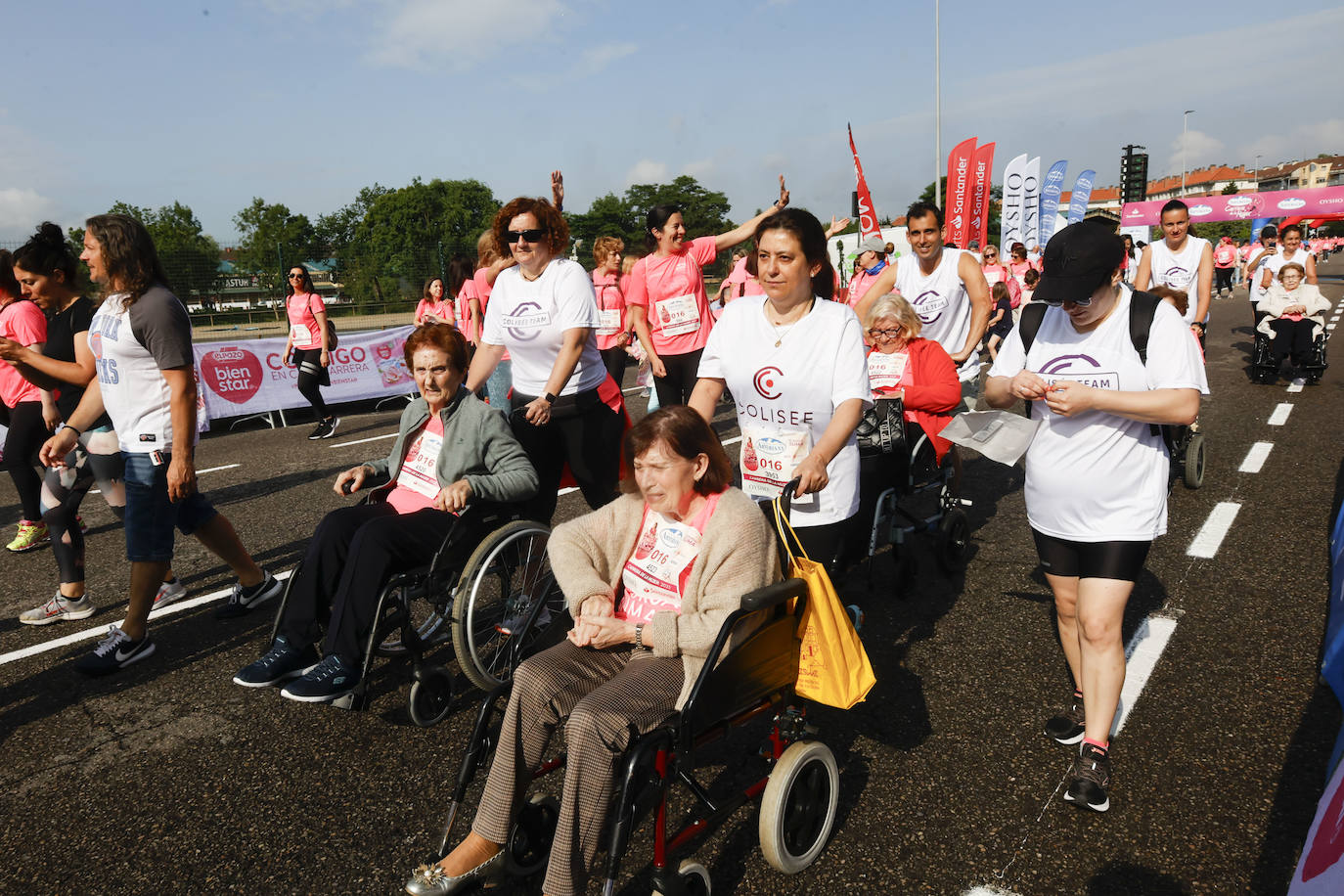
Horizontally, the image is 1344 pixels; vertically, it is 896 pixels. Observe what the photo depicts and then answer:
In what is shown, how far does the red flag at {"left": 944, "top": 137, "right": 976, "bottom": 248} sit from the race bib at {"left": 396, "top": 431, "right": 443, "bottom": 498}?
20.8 m

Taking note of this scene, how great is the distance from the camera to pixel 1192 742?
3.09m

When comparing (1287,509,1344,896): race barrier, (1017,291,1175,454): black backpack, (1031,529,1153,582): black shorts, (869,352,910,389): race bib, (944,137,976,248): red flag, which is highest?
(944,137,976,248): red flag

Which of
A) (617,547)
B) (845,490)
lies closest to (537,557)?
(617,547)

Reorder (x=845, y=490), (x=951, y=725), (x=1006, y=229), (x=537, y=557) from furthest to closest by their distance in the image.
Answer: (x=1006, y=229), (x=537, y=557), (x=951, y=725), (x=845, y=490)

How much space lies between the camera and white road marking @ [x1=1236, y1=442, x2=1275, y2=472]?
6891 mm

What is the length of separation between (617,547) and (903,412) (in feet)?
8.29

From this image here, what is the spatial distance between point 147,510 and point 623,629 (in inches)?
105

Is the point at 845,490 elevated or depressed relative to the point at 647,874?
elevated

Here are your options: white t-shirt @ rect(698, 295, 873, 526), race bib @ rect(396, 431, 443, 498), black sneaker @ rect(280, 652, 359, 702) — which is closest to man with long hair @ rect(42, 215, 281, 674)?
race bib @ rect(396, 431, 443, 498)

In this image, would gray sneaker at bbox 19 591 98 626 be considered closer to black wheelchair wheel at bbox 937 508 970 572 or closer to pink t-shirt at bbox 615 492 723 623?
pink t-shirt at bbox 615 492 723 623

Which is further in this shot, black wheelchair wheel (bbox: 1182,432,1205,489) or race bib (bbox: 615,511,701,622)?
black wheelchair wheel (bbox: 1182,432,1205,489)

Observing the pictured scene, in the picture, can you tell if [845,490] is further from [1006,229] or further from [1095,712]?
[1006,229]

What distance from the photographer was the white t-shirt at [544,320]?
4.06 metres

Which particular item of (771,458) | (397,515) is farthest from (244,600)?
(771,458)
